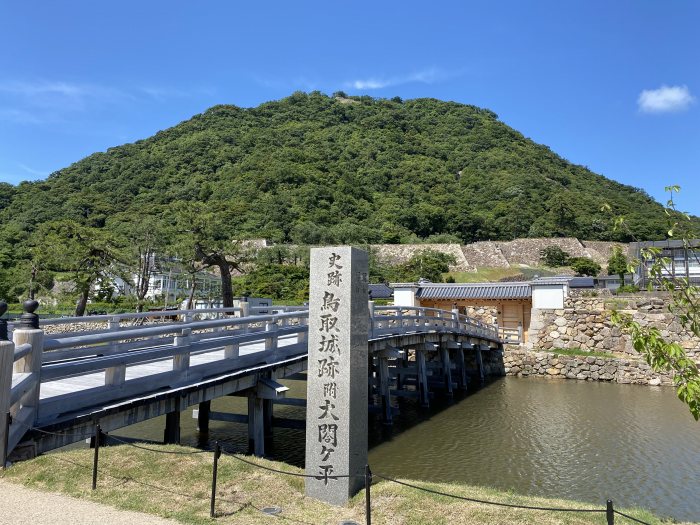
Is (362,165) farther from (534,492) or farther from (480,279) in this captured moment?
(534,492)

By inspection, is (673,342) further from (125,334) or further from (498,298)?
(498,298)

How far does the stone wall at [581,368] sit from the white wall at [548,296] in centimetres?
281

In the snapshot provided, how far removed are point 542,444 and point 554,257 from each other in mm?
50404

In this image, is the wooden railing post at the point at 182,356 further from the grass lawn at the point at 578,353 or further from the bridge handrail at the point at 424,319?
the grass lawn at the point at 578,353

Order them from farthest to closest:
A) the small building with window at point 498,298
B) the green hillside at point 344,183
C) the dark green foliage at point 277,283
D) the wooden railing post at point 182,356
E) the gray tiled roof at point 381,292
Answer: the green hillside at point 344,183
the dark green foliage at point 277,283
the gray tiled roof at point 381,292
the small building with window at point 498,298
the wooden railing post at point 182,356

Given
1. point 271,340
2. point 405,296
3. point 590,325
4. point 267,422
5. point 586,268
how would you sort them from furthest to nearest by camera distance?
point 586,268 → point 405,296 → point 590,325 → point 267,422 → point 271,340

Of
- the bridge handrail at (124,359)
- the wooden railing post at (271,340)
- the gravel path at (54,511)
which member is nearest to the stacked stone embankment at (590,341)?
the wooden railing post at (271,340)

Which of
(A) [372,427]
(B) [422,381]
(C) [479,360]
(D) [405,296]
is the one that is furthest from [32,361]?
(D) [405,296]

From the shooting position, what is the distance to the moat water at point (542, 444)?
9.09 m

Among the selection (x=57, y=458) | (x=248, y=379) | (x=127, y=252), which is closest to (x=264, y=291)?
(x=127, y=252)

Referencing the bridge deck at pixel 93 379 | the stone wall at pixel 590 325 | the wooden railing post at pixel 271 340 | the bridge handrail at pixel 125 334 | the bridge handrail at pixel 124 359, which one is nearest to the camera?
the bridge handrail at pixel 124 359

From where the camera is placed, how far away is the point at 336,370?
590cm

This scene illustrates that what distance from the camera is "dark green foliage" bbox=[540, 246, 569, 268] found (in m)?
57.4

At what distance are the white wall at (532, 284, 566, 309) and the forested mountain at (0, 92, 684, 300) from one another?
31.4m
